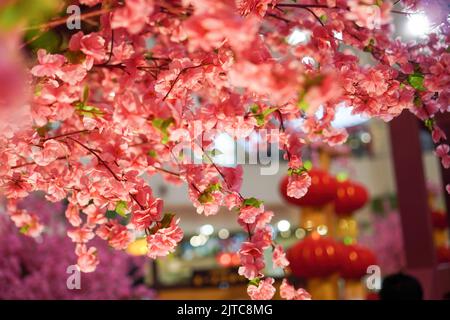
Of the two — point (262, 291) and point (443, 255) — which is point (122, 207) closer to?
point (262, 291)

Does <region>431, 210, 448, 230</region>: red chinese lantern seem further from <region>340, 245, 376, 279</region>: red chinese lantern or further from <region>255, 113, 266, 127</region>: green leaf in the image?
<region>255, 113, 266, 127</region>: green leaf

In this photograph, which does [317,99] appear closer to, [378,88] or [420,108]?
[378,88]

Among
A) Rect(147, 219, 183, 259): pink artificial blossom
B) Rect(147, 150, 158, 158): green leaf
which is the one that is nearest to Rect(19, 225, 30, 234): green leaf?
Rect(147, 150, 158, 158): green leaf

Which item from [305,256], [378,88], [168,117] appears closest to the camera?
[168,117]

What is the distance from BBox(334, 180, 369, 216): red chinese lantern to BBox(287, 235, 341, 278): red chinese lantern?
48cm

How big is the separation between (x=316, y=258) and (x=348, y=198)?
2.40 ft

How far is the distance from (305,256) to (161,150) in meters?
2.16

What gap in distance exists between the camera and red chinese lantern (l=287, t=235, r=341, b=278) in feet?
12.3

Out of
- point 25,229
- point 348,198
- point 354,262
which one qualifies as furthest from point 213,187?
point 348,198

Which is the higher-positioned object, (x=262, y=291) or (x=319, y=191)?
(x=319, y=191)

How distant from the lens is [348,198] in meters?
4.28

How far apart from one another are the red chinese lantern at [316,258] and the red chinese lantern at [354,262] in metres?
0.13

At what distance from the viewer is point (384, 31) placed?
219 centimetres
